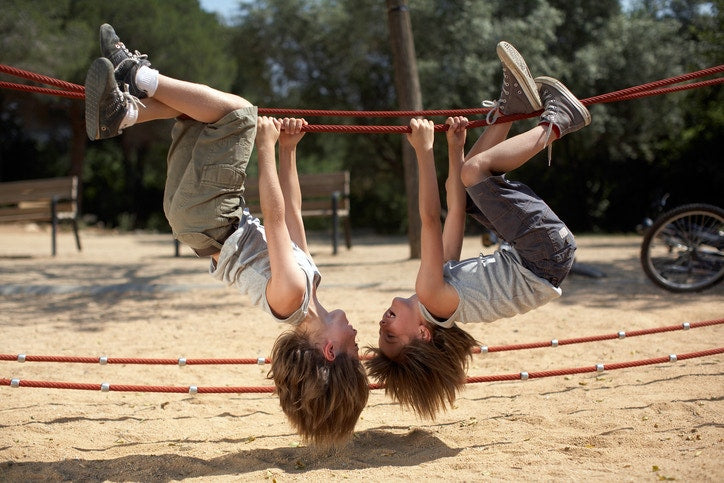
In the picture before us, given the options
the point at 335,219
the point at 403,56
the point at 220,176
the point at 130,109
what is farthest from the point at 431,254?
the point at 335,219

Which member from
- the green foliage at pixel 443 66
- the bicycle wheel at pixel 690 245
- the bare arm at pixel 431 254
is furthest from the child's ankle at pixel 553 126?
the green foliage at pixel 443 66

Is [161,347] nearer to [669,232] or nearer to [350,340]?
[350,340]

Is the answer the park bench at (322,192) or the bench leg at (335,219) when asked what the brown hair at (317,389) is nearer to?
the bench leg at (335,219)

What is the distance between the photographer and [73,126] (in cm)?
1839

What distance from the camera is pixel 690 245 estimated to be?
20.4ft

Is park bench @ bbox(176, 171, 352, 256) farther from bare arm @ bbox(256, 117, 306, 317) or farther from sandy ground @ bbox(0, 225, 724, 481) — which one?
bare arm @ bbox(256, 117, 306, 317)

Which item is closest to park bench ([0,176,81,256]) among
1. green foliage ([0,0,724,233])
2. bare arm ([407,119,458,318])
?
green foliage ([0,0,724,233])

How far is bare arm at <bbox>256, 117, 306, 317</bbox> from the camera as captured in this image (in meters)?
2.81

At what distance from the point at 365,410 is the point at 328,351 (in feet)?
3.61

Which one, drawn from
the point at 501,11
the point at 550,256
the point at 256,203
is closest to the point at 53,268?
the point at 256,203

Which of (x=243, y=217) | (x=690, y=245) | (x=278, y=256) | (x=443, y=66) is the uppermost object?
(x=443, y=66)

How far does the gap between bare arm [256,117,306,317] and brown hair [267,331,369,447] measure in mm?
199

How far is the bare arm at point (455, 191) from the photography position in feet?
10.7

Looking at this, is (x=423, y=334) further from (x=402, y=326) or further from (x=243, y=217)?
(x=243, y=217)
